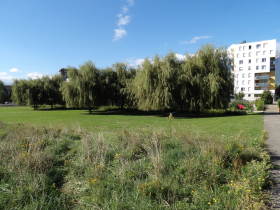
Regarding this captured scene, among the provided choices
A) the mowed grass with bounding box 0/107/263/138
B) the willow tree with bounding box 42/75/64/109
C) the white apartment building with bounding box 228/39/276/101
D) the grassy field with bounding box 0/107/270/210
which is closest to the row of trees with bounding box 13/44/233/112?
the mowed grass with bounding box 0/107/263/138

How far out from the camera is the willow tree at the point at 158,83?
21438 mm

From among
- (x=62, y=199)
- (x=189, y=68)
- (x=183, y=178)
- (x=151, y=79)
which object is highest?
(x=189, y=68)

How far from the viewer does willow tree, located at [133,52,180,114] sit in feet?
70.3

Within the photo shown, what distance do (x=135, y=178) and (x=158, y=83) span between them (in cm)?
1791

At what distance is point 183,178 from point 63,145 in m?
4.43

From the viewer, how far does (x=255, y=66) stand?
67.6m

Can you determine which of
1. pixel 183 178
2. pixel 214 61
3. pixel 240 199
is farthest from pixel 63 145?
pixel 214 61

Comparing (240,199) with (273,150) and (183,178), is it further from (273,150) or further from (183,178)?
(273,150)

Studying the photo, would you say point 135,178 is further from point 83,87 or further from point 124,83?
point 124,83

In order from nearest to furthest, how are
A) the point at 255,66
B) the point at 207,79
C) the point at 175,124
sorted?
1. the point at 175,124
2. the point at 207,79
3. the point at 255,66

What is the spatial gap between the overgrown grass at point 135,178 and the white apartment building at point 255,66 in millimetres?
67570

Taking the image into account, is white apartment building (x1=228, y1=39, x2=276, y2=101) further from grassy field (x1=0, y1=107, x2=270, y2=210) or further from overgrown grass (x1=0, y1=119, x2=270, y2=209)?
overgrown grass (x1=0, y1=119, x2=270, y2=209)

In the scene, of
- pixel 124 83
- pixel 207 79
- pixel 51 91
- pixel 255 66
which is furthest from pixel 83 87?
pixel 255 66

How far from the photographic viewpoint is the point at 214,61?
22.7 metres
